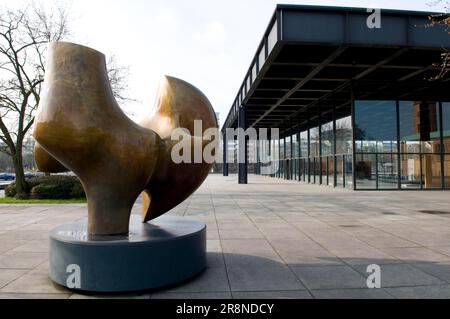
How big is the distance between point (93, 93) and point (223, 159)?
44.2 metres

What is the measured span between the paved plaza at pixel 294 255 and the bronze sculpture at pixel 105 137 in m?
1.41

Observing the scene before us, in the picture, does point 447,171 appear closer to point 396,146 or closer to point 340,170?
point 396,146

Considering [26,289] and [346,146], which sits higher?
[346,146]

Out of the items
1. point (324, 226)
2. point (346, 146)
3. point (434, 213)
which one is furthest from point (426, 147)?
point (324, 226)

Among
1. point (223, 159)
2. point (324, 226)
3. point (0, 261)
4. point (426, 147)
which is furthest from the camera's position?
point (223, 159)

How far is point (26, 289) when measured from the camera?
4.85 m

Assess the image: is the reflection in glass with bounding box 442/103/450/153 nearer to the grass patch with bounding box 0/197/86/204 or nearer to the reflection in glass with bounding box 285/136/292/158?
the reflection in glass with bounding box 285/136/292/158

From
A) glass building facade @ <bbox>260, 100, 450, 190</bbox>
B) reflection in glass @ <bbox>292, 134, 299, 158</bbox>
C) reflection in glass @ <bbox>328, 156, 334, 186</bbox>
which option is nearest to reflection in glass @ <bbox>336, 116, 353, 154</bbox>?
glass building facade @ <bbox>260, 100, 450, 190</bbox>

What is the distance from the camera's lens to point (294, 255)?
6590 mm

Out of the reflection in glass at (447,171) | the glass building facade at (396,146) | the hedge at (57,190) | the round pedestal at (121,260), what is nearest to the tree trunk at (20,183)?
the hedge at (57,190)

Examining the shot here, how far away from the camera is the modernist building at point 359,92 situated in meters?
15.0

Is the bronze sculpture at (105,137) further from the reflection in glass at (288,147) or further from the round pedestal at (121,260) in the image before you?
the reflection in glass at (288,147)

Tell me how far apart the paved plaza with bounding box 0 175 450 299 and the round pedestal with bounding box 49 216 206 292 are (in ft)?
0.57

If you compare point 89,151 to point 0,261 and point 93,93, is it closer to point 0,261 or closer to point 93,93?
point 93,93
